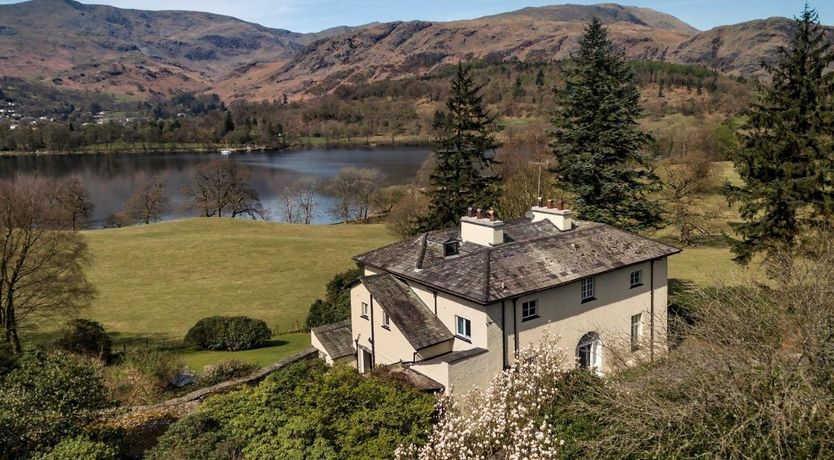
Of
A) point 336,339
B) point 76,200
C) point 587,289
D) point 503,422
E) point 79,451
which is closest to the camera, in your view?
point 79,451

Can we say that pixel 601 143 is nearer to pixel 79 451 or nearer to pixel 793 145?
pixel 793 145

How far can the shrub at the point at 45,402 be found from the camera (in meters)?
14.9

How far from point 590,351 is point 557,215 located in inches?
237

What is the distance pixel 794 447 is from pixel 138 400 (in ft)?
70.7

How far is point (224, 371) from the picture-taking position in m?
24.8

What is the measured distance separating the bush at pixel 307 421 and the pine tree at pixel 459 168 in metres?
20.2

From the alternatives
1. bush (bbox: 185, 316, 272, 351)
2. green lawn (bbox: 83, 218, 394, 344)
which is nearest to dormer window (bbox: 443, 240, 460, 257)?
bush (bbox: 185, 316, 272, 351)

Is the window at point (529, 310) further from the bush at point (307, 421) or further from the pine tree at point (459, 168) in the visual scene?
the pine tree at point (459, 168)

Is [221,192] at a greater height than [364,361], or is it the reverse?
[221,192]

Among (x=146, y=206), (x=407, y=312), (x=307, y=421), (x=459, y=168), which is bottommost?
(x=146, y=206)

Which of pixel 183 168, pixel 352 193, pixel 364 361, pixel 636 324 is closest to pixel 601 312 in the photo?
pixel 636 324

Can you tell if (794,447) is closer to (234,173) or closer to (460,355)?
(460,355)

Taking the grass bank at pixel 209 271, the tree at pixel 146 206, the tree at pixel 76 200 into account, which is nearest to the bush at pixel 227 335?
the grass bank at pixel 209 271

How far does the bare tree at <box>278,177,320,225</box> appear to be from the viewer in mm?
91438
